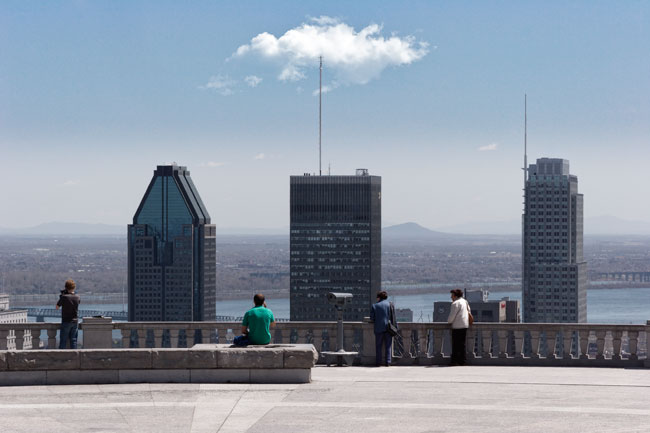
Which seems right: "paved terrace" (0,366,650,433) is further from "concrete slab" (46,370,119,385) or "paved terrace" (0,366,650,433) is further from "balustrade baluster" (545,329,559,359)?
"balustrade baluster" (545,329,559,359)

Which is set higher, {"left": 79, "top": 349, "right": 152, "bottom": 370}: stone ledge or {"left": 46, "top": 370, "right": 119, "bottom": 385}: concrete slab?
{"left": 79, "top": 349, "right": 152, "bottom": 370}: stone ledge

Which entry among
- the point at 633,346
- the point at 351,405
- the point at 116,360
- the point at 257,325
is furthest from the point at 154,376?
the point at 633,346

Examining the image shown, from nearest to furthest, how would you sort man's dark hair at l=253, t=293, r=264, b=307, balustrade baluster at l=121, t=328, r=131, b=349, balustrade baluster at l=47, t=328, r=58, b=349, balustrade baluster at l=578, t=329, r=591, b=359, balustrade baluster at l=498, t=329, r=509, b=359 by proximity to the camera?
man's dark hair at l=253, t=293, r=264, b=307, balustrade baluster at l=578, t=329, r=591, b=359, balustrade baluster at l=498, t=329, r=509, b=359, balustrade baluster at l=121, t=328, r=131, b=349, balustrade baluster at l=47, t=328, r=58, b=349

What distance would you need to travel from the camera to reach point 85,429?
1438 cm

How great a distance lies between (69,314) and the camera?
2328 cm

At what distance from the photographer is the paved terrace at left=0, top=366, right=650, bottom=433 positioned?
1464 centimetres

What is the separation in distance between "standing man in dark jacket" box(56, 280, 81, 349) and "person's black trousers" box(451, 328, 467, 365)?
324 inches

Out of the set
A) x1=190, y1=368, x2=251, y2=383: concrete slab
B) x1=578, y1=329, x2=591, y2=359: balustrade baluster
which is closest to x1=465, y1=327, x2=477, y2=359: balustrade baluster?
x1=578, y1=329, x2=591, y2=359: balustrade baluster

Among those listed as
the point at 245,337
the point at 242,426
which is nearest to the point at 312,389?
the point at 245,337

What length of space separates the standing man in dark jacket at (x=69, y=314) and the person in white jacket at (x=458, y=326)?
26.9ft

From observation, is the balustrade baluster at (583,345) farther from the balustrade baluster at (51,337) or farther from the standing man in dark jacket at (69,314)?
the balustrade baluster at (51,337)

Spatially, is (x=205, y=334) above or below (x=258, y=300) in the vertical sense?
below

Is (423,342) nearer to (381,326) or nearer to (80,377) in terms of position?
(381,326)

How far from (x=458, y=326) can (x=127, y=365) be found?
7.68 m
